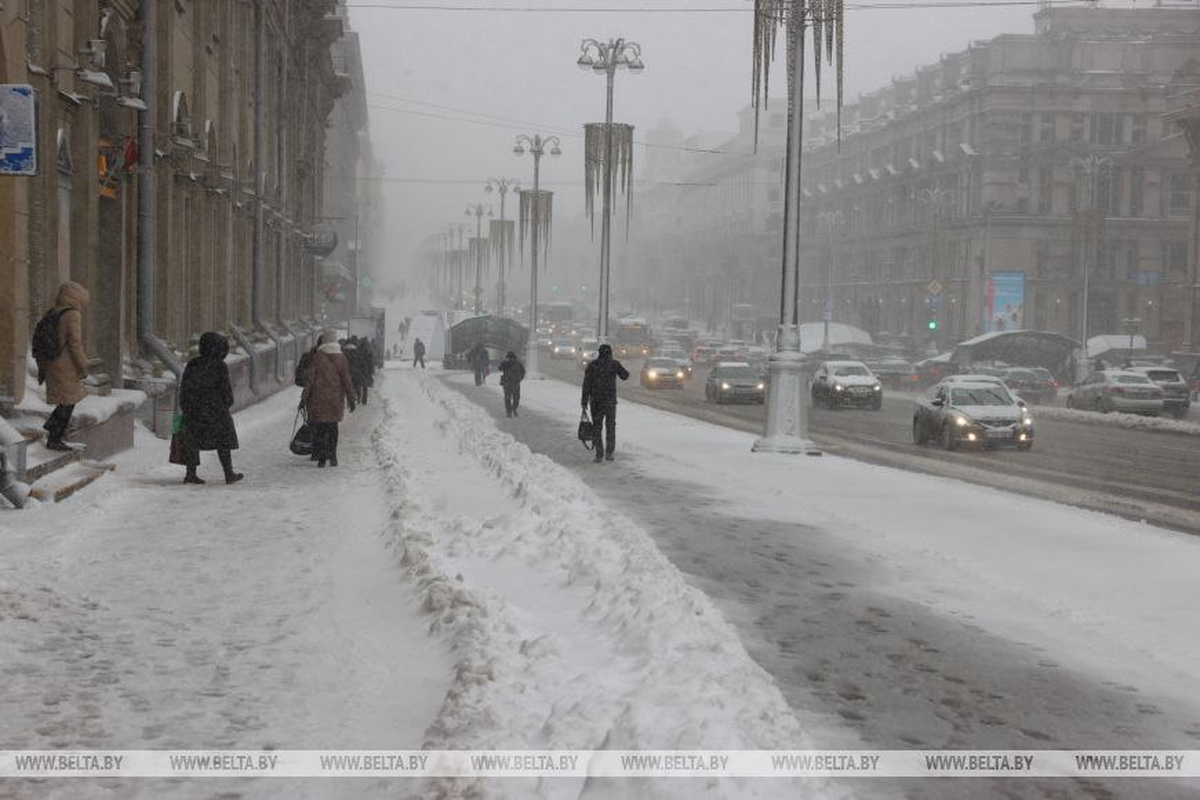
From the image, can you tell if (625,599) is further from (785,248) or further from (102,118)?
(102,118)

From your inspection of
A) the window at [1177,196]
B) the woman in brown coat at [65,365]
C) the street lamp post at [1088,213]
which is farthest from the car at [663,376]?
the window at [1177,196]

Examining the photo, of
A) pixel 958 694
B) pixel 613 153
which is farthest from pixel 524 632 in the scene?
pixel 613 153

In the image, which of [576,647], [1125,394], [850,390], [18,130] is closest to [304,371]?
[18,130]

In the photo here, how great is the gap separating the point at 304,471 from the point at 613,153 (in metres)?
25.6

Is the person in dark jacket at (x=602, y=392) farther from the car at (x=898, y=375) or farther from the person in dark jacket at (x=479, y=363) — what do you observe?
the car at (x=898, y=375)

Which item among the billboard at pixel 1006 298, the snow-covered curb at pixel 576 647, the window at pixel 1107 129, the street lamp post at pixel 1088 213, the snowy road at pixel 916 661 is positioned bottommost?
the snowy road at pixel 916 661

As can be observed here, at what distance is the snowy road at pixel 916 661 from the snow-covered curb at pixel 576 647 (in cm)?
42

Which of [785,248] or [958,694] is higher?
[785,248]

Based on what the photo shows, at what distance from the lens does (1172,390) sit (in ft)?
144

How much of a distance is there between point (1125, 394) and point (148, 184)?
30447mm

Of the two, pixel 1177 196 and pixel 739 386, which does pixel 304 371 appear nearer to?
pixel 739 386

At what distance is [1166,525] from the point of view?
15375 mm

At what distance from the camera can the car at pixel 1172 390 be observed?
43250 mm

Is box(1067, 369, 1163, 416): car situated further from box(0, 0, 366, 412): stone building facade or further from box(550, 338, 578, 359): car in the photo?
box(550, 338, 578, 359): car
